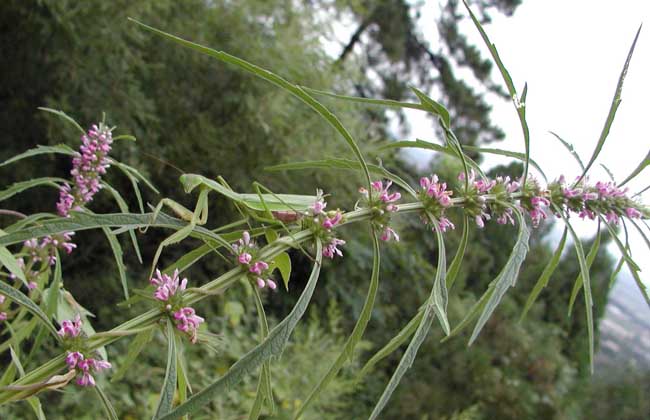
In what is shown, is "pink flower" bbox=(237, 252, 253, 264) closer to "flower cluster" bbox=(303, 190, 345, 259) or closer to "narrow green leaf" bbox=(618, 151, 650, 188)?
"flower cluster" bbox=(303, 190, 345, 259)

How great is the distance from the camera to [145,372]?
179 cm

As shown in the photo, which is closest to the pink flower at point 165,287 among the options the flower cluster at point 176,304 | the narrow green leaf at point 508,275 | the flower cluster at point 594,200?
the flower cluster at point 176,304

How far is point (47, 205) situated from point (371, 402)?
165 cm

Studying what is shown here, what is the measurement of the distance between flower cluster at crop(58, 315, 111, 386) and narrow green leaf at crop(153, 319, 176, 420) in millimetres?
54

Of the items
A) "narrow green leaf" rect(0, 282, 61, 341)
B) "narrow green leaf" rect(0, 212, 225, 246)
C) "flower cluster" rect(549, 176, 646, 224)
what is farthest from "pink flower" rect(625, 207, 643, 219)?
"narrow green leaf" rect(0, 282, 61, 341)

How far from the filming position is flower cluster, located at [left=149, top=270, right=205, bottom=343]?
1.18ft

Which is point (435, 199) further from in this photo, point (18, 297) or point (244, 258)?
point (18, 297)

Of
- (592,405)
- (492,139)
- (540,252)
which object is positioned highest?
(492,139)

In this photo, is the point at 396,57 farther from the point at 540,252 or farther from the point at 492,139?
the point at 540,252

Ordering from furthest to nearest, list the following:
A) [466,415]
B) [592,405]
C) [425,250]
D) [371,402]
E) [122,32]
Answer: [425,250]
[592,405]
[371,402]
[466,415]
[122,32]

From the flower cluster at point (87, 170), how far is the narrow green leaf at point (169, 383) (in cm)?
30

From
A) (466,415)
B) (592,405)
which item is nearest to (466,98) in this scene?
(592,405)

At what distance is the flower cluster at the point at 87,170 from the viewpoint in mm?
600

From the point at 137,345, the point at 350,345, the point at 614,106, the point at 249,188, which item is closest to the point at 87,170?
the point at 137,345
